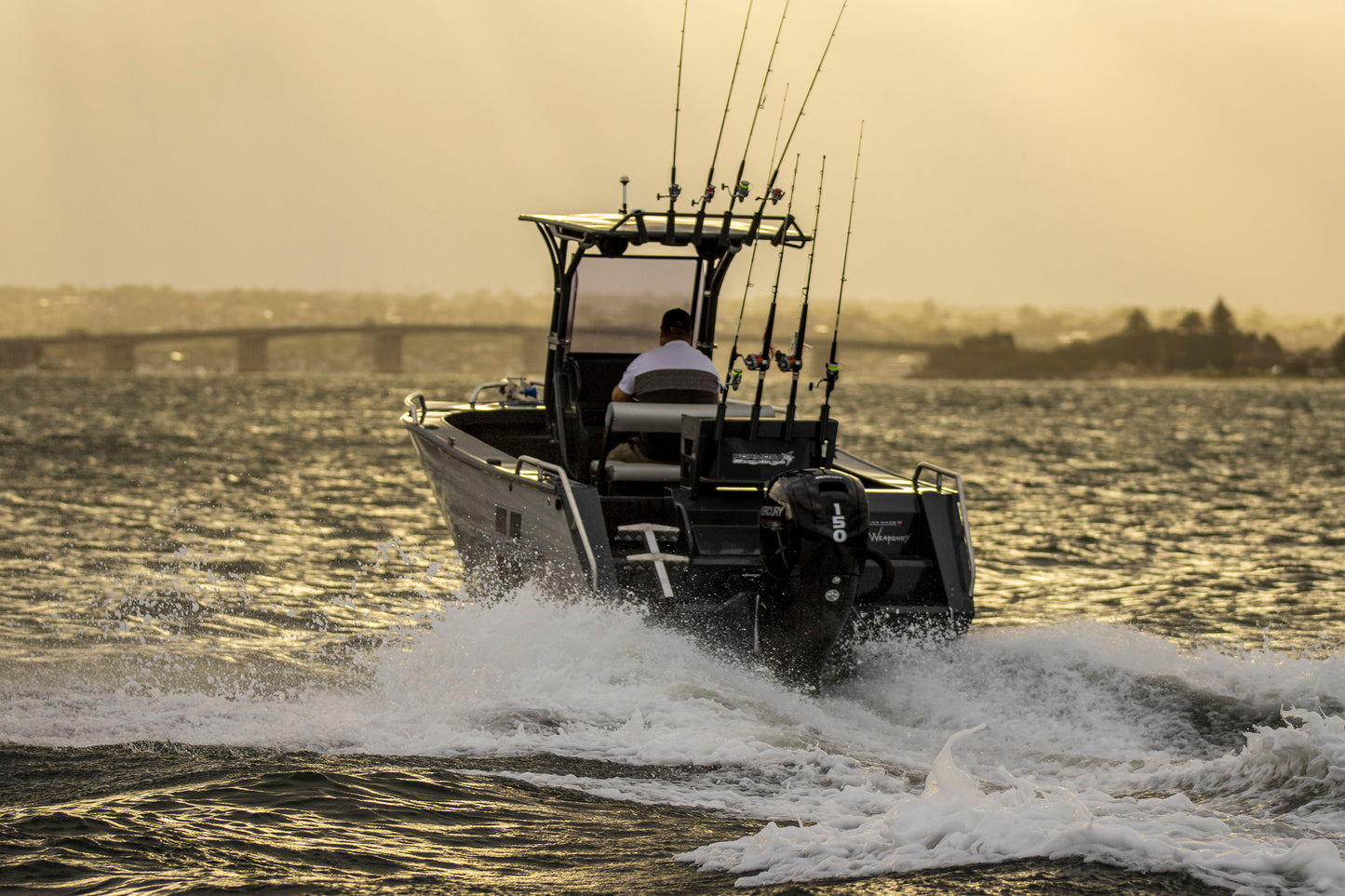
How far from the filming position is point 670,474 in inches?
308

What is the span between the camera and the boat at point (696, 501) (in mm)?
6551

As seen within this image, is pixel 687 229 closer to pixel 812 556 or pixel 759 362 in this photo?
pixel 759 362

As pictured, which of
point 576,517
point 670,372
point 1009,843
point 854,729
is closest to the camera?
point 1009,843

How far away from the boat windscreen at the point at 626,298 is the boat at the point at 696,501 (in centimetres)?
1

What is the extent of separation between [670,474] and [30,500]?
41.3ft

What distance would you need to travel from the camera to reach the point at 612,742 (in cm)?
580

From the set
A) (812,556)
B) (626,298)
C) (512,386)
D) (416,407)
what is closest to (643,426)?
(812,556)

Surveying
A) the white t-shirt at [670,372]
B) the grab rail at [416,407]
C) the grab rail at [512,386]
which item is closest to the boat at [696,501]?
the white t-shirt at [670,372]

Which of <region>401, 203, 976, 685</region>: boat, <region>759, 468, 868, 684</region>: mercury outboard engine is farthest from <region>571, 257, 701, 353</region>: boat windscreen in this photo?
<region>759, 468, 868, 684</region>: mercury outboard engine

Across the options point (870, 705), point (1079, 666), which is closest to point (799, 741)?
point (870, 705)

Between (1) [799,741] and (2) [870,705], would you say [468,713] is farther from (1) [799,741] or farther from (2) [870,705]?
(2) [870,705]

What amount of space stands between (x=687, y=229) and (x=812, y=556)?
2575 mm

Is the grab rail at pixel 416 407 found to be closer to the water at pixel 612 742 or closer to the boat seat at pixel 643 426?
the water at pixel 612 742

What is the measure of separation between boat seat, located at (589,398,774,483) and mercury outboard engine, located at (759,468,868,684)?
1078mm
